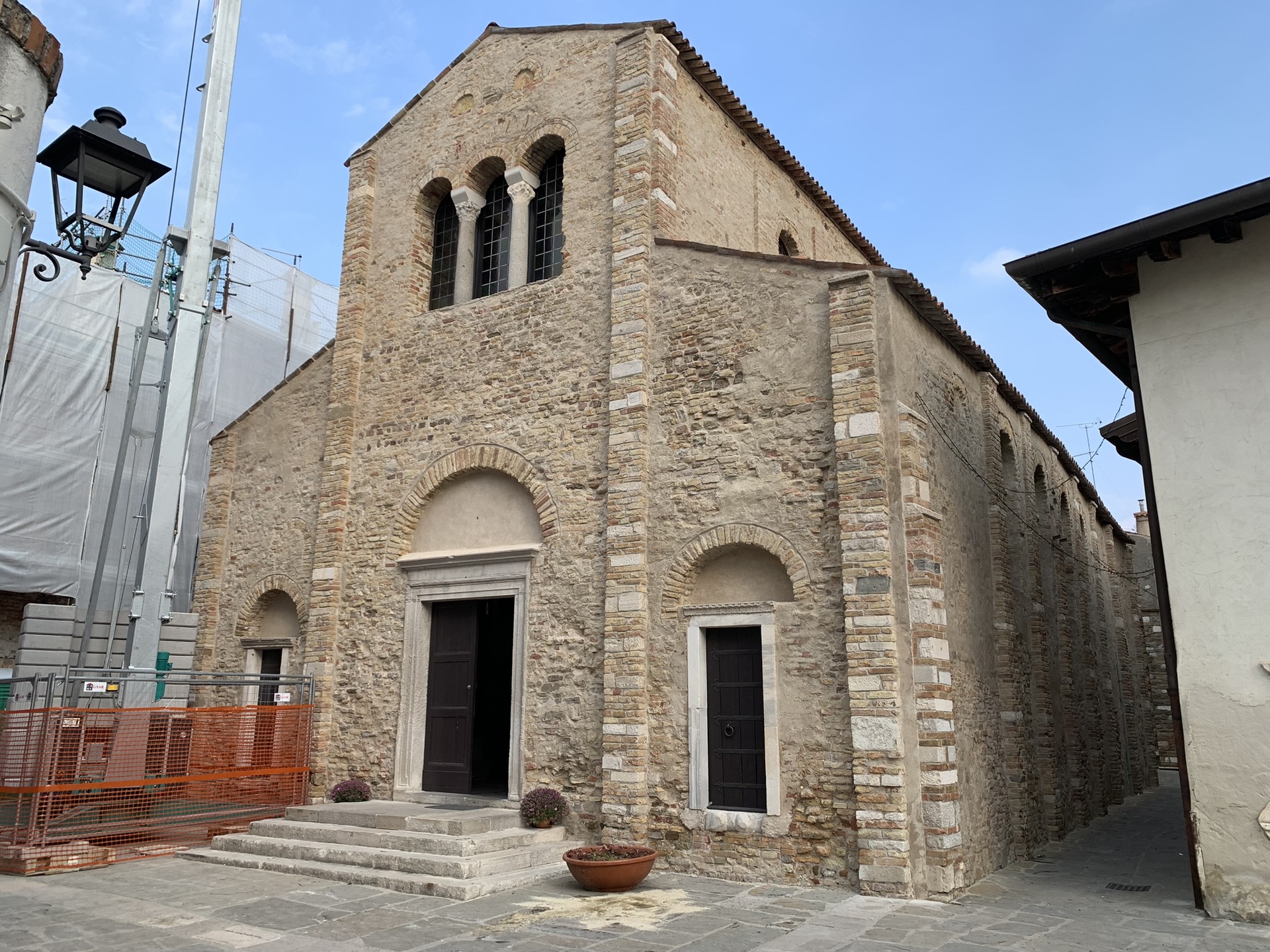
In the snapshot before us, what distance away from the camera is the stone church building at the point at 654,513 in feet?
28.4

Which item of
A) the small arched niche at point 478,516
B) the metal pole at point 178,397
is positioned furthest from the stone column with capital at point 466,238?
the metal pole at point 178,397

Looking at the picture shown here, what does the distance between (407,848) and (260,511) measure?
6.50 metres

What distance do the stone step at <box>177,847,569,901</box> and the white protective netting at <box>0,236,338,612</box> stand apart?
7491 mm

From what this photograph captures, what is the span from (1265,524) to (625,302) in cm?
643

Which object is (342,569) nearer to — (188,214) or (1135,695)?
(188,214)

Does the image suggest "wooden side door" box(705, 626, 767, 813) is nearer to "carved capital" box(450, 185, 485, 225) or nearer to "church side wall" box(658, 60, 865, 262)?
"church side wall" box(658, 60, 865, 262)

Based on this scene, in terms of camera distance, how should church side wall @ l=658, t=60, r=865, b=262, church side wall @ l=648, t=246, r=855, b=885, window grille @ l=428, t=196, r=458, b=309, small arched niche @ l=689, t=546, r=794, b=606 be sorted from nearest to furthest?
1. church side wall @ l=648, t=246, r=855, b=885
2. small arched niche @ l=689, t=546, r=794, b=606
3. church side wall @ l=658, t=60, r=865, b=262
4. window grille @ l=428, t=196, r=458, b=309

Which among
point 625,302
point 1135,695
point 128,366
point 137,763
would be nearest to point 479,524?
point 625,302

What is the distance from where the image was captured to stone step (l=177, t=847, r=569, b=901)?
795 cm

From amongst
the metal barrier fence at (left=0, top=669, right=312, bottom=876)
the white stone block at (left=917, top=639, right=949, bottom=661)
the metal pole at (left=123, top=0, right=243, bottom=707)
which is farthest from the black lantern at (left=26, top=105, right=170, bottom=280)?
the white stone block at (left=917, top=639, right=949, bottom=661)

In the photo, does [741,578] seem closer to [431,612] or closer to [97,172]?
[431,612]

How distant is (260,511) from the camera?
13.7m

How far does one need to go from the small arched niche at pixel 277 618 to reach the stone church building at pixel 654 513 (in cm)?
4

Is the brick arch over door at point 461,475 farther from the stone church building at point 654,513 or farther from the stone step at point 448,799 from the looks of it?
the stone step at point 448,799
